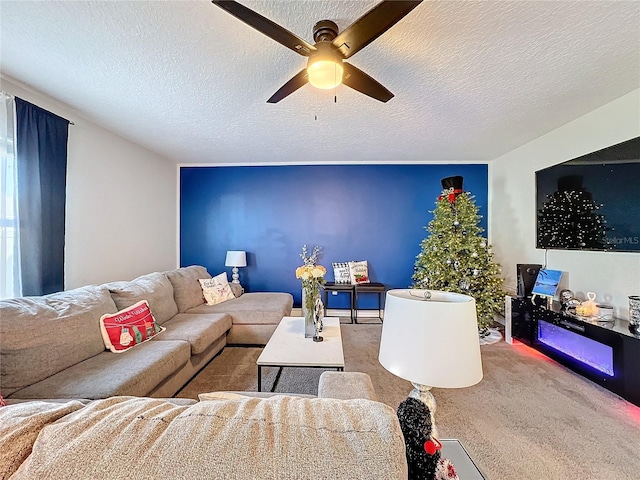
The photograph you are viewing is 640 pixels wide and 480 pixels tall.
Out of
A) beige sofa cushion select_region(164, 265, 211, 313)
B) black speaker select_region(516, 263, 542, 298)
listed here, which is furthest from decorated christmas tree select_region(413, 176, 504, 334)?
beige sofa cushion select_region(164, 265, 211, 313)

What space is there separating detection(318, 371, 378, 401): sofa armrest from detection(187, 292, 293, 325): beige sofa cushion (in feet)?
6.35

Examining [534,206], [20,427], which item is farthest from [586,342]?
[20,427]

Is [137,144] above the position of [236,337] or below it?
above

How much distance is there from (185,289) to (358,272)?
257 cm

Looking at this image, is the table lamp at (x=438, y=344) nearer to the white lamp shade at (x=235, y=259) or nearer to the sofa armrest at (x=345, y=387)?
the sofa armrest at (x=345, y=387)

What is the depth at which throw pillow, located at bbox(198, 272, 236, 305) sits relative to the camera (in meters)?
3.56

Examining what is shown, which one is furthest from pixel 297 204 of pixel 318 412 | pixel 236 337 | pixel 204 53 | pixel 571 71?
pixel 318 412

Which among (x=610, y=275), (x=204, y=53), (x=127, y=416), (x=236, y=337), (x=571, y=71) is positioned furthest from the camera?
(x=236, y=337)

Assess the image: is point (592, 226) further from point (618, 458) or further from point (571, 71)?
point (618, 458)

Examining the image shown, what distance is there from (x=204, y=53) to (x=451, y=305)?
7.17ft

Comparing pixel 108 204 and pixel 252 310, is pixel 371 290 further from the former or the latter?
pixel 108 204

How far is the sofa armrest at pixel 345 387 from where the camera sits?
1.21 meters

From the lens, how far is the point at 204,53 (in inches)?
74.2

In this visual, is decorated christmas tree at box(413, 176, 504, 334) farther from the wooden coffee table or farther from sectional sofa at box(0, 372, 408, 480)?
sectional sofa at box(0, 372, 408, 480)
